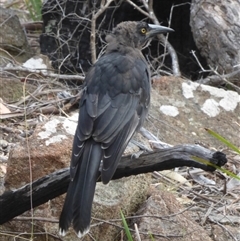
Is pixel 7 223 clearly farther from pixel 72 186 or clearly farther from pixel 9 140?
pixel 9 140

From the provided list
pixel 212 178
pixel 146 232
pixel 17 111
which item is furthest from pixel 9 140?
pixel 146 232

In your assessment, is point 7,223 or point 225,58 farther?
point 225,58

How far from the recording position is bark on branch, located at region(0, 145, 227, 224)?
3951 millimetres

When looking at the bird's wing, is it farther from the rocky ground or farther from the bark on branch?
the rocky ground

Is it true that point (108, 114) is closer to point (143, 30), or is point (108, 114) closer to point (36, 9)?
point (143, 30)

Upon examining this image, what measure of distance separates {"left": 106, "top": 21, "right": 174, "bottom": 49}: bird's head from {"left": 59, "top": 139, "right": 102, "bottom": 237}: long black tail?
5.41 feet

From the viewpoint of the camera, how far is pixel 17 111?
721 cm

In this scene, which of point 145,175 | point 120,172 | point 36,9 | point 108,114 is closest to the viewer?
point 120,172

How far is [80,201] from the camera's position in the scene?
4109 mm

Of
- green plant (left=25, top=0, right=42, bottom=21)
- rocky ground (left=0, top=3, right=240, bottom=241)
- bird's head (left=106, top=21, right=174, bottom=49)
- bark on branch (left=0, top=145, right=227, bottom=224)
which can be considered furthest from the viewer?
green plant (left=25, top=0, right=42, bottom=21)

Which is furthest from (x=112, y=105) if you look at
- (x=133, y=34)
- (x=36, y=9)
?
(x=36, y=9)

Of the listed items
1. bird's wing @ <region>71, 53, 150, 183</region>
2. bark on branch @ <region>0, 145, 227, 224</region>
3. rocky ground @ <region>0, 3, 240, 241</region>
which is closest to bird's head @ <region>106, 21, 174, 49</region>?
bird's wing @ <region>71, 53, 150, 183</region>

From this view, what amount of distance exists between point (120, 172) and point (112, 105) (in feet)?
1.99

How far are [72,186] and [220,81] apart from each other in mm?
3866
